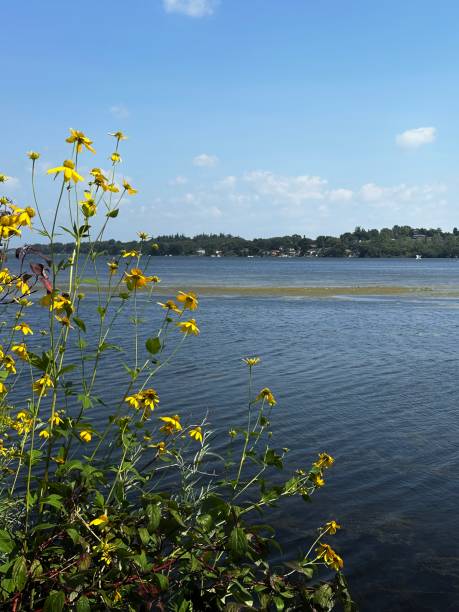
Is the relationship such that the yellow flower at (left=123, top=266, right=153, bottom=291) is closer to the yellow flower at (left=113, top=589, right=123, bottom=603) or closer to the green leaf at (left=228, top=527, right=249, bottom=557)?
the green leaf at (left=228, top=527, right=249, bottom=557)

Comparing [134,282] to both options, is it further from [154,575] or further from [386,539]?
[386,539]

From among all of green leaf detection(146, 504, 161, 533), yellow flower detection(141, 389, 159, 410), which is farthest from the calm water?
green leaf detection(146, 504, 161, 533)

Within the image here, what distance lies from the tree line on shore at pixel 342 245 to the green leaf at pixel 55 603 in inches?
6408

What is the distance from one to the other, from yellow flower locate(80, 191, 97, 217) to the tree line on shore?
16198 cm

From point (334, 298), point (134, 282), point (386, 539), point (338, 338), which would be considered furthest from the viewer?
point (334, 298)

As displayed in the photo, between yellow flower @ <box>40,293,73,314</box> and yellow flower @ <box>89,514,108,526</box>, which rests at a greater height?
yellow flower @ <box>40,293,73,314</box>

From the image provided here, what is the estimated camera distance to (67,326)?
2980 mm

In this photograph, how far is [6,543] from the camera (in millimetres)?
2615

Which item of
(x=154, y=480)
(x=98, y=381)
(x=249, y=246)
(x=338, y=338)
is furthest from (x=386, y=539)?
(x=249, y=246)

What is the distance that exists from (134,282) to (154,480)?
4.99m

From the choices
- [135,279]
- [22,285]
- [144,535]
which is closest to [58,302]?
[135,279]

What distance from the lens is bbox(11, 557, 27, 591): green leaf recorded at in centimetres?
253

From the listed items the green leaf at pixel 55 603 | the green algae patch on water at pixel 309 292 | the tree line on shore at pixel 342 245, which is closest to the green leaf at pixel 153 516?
the green leaf at pixel 55 603

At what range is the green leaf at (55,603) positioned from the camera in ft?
7.88
